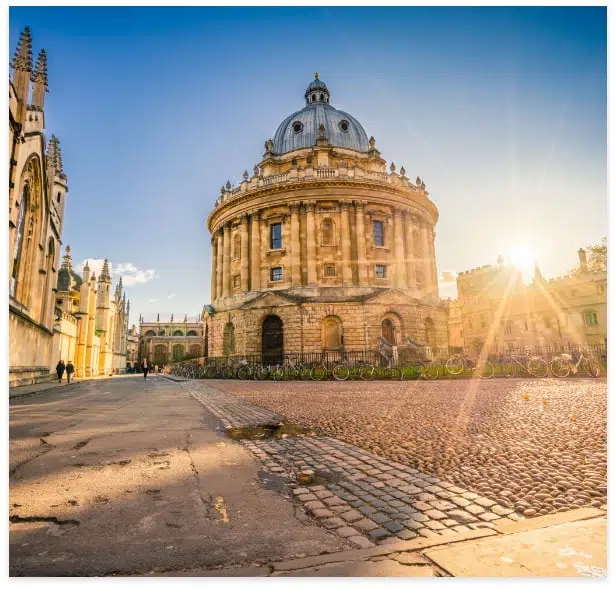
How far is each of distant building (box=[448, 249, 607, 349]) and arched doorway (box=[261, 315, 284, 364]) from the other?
1767 centimetres

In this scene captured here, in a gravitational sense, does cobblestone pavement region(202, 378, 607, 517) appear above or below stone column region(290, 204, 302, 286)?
below

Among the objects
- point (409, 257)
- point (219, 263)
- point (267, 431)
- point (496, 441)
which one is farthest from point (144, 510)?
point (219, 263)

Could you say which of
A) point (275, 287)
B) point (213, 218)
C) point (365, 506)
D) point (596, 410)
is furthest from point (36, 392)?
point (213, 218)

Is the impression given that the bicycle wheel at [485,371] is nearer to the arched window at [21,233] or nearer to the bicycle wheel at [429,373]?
the bicycle wheel at [429,373]

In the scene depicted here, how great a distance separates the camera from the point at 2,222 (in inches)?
117

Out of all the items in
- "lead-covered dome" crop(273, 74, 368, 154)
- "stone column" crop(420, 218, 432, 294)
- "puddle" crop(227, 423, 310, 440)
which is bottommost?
"puddle" crop(227, 423, 310, 440)

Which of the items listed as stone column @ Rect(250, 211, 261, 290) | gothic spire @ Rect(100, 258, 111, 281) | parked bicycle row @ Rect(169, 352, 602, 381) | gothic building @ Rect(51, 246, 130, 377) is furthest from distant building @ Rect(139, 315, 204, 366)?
parked bicycle row @ Rect(169, 352, 602, 381)

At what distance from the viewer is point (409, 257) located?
3703 cm

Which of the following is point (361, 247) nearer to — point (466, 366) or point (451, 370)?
point (466, 366)

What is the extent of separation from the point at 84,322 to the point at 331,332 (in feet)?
69.4

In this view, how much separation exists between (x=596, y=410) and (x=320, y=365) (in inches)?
692

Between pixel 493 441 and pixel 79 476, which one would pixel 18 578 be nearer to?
pixel 79 476

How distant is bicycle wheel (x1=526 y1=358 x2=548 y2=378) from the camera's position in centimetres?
2022

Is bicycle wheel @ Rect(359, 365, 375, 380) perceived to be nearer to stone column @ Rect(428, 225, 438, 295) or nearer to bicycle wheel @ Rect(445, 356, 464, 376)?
bicycle wheel @ Rect(445, 356, 464, 376)
